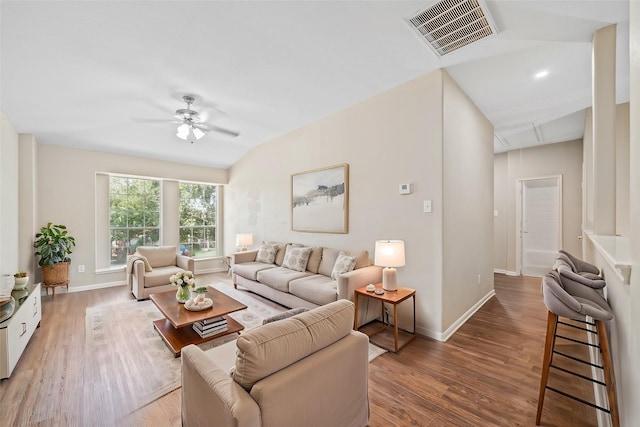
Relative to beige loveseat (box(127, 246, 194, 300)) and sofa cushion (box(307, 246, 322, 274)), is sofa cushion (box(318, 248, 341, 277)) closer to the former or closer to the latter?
sofa cushion (box(307, 246, 322, 274))

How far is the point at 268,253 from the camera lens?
4797mm

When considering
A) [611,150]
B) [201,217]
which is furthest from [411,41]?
[201,217]

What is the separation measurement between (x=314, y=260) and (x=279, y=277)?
594 millimetres

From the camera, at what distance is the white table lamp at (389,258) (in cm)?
288

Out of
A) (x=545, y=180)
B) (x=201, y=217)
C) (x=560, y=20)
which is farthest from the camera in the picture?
(x=201, y=217)

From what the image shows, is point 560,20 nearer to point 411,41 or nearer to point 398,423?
point 411,41

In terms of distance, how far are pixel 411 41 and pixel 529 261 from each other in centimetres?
569

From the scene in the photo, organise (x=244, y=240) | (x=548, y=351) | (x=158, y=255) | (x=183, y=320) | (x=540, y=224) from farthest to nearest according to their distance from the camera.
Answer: (x=540, y=224) < (x=244, y=240) < (x=158, y=255) < (x=183, y=320) < (x=548, y=351)

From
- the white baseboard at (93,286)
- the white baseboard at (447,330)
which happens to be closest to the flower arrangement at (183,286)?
the white baseboard at (447,330)

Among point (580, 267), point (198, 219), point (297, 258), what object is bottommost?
point (297, 258)

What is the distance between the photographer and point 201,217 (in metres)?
6.58

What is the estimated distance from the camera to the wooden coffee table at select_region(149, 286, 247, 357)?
2.58 metres

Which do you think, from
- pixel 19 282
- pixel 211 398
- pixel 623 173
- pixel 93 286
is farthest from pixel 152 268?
pixel 623 173

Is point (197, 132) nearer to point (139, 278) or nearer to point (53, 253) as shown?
point (139, 278)
